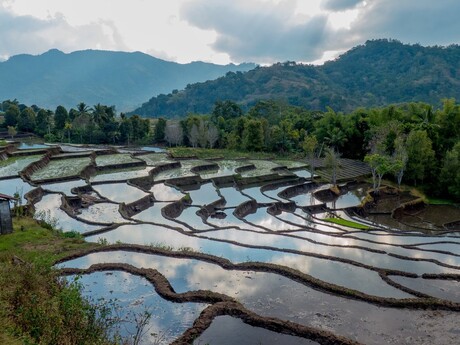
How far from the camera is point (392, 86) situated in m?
131

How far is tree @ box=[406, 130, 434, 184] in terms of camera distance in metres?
34.7

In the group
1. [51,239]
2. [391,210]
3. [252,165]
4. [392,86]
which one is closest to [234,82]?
[392,86]

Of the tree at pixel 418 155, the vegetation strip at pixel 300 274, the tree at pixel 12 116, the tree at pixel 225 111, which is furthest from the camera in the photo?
the tree at pixel 225 111

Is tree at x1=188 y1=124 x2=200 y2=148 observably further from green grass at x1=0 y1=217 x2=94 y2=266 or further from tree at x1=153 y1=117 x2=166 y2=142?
green grass at x1=0 y1=217 x2=94 y2=266

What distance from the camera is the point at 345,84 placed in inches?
6088

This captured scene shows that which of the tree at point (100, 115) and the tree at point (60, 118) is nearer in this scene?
the tree at point (60, 118)

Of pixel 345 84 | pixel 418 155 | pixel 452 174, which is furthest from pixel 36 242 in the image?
pixel 345 84

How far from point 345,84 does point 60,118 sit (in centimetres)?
12046

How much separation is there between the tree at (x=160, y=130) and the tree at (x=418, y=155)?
3683 cm

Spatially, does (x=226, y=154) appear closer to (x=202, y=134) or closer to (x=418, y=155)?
(x=202, y=134)

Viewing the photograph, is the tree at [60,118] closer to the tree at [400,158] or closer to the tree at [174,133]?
the tree at [174,133]

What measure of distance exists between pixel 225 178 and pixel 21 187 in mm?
16162

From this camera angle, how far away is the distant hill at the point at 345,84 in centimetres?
11900

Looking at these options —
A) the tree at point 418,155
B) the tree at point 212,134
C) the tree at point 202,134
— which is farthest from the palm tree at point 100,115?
the tree at point 418,155
